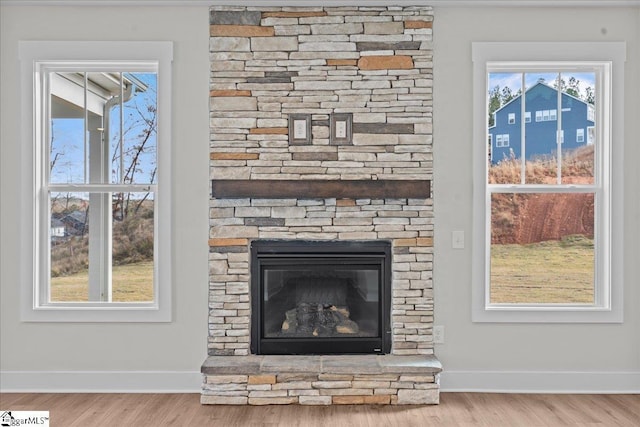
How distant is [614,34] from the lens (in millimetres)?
4211

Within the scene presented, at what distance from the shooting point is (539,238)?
171 inches

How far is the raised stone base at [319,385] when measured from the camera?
12.7 feet

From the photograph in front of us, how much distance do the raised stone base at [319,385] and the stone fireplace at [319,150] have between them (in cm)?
29

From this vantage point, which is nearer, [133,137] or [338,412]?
[338,412]

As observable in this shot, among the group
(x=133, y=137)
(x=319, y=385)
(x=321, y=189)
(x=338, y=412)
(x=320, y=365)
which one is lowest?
(x=338, y=412)

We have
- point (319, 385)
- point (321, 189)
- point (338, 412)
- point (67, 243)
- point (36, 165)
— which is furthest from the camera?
point (67, 243)

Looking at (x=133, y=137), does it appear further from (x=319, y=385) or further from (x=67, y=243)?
(x=319, y=385)

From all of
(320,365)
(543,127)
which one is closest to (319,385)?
(320,365)

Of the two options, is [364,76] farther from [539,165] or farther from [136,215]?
[136,215]

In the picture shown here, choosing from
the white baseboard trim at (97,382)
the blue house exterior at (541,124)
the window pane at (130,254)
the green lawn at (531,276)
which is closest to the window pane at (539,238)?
the green lawn at (531,276)

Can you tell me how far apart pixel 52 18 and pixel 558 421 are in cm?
441

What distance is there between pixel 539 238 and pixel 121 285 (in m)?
3.16

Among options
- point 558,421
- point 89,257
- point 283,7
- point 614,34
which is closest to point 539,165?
point 614,34

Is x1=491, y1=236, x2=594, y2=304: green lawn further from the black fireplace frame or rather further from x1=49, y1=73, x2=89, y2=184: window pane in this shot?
x1=49, y1=73, x2=89, y2=184: window pane
